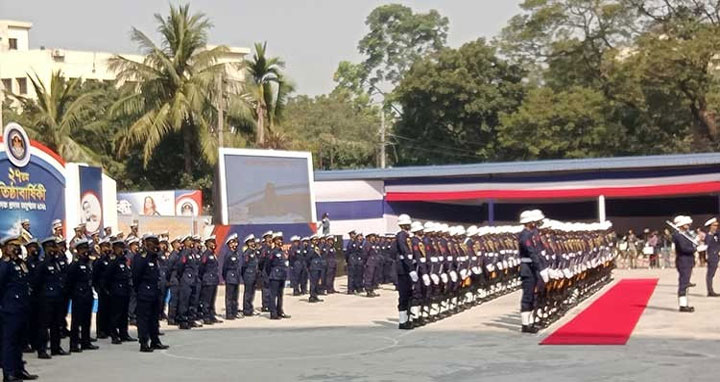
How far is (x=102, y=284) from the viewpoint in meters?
16.8

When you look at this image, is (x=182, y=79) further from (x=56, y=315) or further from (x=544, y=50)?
(x=56, y=315)

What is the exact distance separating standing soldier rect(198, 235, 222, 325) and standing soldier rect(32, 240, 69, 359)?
4.18m

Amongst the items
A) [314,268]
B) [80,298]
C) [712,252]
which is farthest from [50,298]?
[712,252]

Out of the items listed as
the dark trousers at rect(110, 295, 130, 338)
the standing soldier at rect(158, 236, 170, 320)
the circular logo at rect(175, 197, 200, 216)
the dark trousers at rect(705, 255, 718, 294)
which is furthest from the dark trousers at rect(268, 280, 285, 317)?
the circular logo at rect(175, 197, 200, 216)

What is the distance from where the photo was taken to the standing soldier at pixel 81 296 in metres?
15.9

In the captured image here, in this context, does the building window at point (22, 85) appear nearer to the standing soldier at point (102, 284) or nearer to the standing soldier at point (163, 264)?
the standing soldier at point (163, 264)

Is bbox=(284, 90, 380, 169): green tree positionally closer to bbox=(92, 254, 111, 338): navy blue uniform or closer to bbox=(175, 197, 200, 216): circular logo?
bbox=(175, 197, 200, 216): circular logo

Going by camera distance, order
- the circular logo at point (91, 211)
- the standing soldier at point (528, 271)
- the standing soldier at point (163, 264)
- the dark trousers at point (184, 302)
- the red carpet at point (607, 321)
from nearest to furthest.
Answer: the red carpet at point (607, 321) < the standing soldier at point (528, 271) < the standing soldier at point (163, 264) < the dark trousers at point (184, 302) < the circular logo at point (91, 211)

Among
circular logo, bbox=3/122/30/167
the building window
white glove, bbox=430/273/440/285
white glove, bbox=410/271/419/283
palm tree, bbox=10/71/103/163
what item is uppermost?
the building window

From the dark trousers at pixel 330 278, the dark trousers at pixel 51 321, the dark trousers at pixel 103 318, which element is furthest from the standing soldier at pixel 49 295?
the dark trousers at pixel 330 278

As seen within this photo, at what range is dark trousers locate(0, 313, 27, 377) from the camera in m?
12.5

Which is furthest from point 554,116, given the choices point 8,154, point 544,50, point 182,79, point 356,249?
point 8,154

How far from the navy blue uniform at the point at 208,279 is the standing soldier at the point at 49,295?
4174 millimetres

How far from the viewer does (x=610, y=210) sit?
Result: 4381cm
